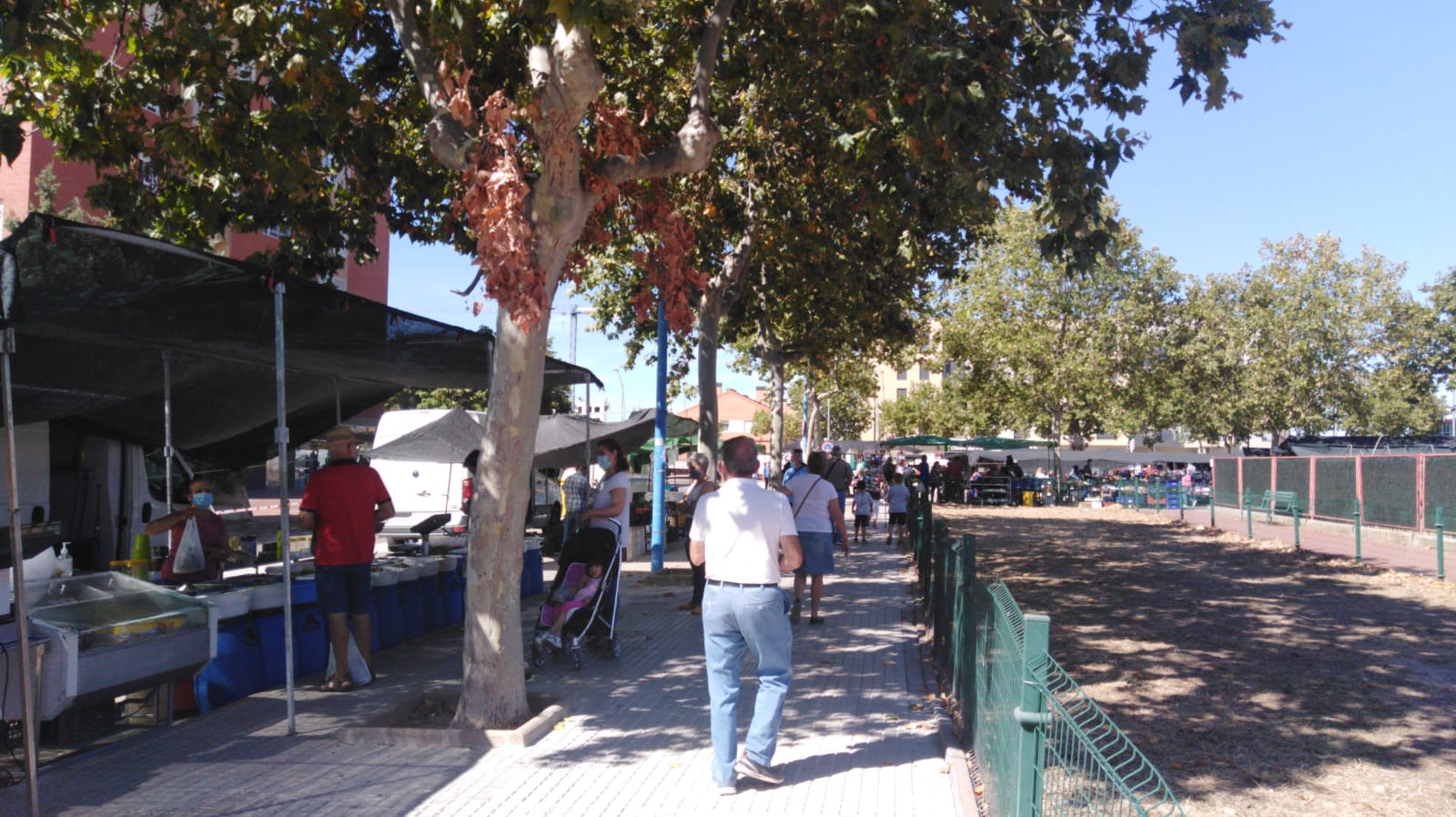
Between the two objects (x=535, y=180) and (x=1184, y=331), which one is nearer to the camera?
(x=535, y=180)

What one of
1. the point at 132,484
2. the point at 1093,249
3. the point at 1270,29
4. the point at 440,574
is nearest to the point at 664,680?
the point at 440,574

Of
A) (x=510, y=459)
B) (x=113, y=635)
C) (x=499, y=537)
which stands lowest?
(x=113, y=635)

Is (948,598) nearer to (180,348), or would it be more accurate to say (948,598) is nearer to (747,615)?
(747,615)

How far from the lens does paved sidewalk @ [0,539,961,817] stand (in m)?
5.24

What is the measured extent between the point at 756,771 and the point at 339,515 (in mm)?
3623

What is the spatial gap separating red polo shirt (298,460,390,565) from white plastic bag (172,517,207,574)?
1.55 meters

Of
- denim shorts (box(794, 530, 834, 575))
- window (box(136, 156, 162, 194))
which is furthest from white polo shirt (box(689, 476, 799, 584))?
window (box(136, 156, 162, 194))

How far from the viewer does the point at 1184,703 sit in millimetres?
7926

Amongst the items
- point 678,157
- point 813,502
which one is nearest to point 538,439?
point 813,502

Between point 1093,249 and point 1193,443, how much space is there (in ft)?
277

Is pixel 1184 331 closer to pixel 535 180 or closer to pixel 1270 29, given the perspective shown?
pixel 1270 29

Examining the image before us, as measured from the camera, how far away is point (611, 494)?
8.59m

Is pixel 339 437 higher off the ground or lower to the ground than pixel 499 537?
higher

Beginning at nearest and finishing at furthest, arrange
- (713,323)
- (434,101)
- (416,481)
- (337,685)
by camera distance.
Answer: (434,101) → (337,685) → (713,323) → (416,481)
